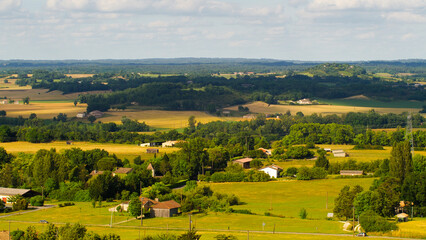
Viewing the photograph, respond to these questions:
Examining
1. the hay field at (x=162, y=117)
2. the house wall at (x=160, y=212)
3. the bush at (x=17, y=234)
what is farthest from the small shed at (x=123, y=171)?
the hay field at (x=162, y=117)

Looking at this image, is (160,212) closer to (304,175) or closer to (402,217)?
(402,217)

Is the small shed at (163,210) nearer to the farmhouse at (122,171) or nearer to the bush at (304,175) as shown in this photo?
the farmhouse at (122,171)

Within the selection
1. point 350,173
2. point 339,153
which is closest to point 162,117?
point 339,153

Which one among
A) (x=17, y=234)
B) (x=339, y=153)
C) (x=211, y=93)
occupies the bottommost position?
(x=339, y=153)

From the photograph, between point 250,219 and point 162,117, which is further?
point 162,117

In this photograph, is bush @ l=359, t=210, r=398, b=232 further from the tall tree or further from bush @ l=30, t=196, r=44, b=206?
bush @ l=30, t=196, r=44, b=206

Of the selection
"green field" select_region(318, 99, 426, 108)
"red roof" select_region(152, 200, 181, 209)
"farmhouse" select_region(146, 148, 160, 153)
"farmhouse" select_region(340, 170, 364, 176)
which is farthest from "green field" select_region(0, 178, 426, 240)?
"green field" select_region(318, 99, 426, 108)

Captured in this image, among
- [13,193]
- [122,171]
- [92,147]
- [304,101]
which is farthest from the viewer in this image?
[304,101]
